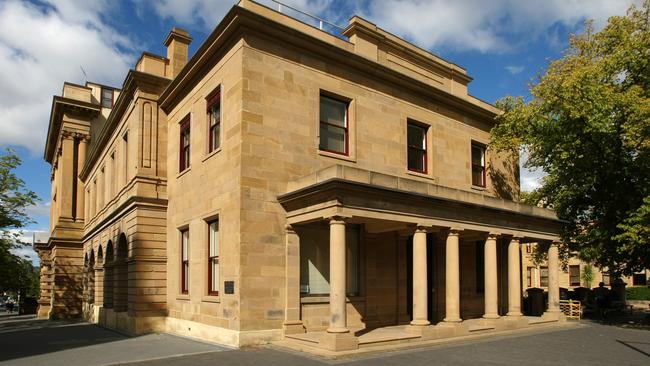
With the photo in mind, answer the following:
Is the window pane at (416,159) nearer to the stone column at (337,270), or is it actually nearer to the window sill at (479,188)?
the window sill at (479,188)

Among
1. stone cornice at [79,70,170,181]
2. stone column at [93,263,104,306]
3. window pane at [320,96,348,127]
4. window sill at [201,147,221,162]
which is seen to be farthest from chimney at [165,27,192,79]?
stone column at [93,263,104,306]

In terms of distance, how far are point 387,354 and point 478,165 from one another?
1261 centimetres

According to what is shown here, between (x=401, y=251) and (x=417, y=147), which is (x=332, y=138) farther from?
(x=401, y=251)

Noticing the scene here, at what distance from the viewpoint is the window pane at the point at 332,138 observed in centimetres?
1755

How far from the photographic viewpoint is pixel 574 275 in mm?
59906

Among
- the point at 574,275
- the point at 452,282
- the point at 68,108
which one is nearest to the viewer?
the point at 452,282

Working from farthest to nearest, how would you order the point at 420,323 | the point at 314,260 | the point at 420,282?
the point at 314,260
the point at 420,282
the point at 420,323

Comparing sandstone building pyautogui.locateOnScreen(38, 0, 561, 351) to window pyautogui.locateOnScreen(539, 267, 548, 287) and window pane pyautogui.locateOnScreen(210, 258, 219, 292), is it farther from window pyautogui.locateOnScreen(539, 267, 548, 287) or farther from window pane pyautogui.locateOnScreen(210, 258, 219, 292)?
window pyautogui.locateOnScreen(539, 267, 548, 287)

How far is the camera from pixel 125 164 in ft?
80.9

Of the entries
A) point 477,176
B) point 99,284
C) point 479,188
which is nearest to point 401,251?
point 479,188

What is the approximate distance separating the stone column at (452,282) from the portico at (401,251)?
31 mm

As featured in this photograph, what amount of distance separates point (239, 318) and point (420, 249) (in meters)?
5.58

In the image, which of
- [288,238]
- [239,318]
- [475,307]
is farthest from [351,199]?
[475,307]

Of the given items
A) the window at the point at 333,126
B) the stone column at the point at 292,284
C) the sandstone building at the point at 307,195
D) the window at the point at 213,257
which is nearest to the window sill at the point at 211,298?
the sandstone building at the point at 307,195
